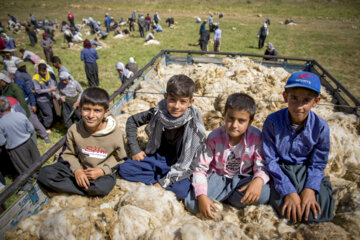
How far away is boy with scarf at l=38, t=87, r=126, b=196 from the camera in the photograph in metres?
2.05

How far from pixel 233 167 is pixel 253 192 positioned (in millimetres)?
360

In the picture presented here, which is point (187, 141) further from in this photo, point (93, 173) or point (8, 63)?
point (8, 63)

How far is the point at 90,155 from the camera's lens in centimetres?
227

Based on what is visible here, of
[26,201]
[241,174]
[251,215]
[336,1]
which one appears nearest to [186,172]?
[241,174]

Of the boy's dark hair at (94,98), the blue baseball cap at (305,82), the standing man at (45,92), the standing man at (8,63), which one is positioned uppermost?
the blue baseball cap at (305,82)

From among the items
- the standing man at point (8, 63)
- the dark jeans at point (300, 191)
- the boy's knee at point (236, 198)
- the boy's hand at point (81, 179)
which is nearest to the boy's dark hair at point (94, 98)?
the boy's hand at point (81, 179)

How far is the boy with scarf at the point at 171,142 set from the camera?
6.87 ft

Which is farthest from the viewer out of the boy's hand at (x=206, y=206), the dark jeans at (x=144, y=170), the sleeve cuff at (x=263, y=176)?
the dark jeans at (x=144, y=170)

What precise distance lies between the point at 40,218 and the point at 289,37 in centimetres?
2198

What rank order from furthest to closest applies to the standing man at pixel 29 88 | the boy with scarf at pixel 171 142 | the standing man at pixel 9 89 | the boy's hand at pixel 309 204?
the standing man at pixel 29 88
the standing man at pixel 9 89
the boy with scarf at pixel 171 142
the boy's hand at pixel 309 204

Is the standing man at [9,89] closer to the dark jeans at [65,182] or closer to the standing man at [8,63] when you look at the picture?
the standing man at [8,63]

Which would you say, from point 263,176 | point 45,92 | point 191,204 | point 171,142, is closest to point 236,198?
point 263,176

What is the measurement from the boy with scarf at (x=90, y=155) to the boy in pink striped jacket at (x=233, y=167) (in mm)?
935

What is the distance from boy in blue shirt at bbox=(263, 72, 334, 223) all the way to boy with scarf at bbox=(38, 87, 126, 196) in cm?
166
